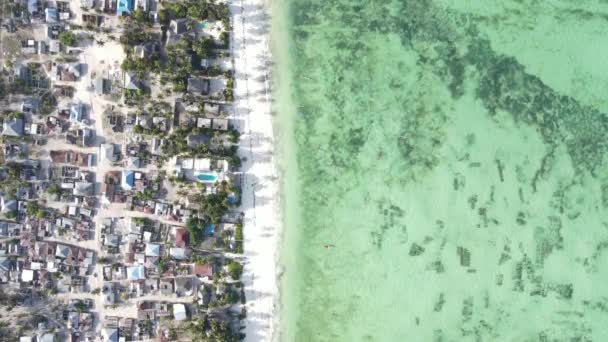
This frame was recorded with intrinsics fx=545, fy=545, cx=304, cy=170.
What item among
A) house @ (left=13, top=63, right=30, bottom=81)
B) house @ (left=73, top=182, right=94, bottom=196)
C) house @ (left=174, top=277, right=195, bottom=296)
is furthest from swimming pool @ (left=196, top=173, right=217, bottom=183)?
house @ (left=13, top=63, right=30, bottom=81)

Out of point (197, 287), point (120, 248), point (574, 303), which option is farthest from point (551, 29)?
point (120, 248)

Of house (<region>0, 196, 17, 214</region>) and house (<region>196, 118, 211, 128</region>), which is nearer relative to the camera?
house (<region>0, 196, 17, 214</region>)

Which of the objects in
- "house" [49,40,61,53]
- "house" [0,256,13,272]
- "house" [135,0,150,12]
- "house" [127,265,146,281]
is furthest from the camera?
"house" [49,40,61,53]

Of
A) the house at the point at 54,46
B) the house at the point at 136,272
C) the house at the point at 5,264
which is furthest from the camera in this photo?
the house at the point at 54,46

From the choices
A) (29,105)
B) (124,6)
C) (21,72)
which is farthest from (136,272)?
(124,6)

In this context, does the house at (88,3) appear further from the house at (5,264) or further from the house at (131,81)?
the house at (5,264)

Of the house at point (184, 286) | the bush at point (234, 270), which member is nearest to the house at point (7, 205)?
the house at point (184, 286)

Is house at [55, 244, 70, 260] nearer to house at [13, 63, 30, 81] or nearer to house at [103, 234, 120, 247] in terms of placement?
house at [103, 234, 120, 247]

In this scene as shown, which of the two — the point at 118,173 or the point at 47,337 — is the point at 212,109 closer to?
the point at 118,173
